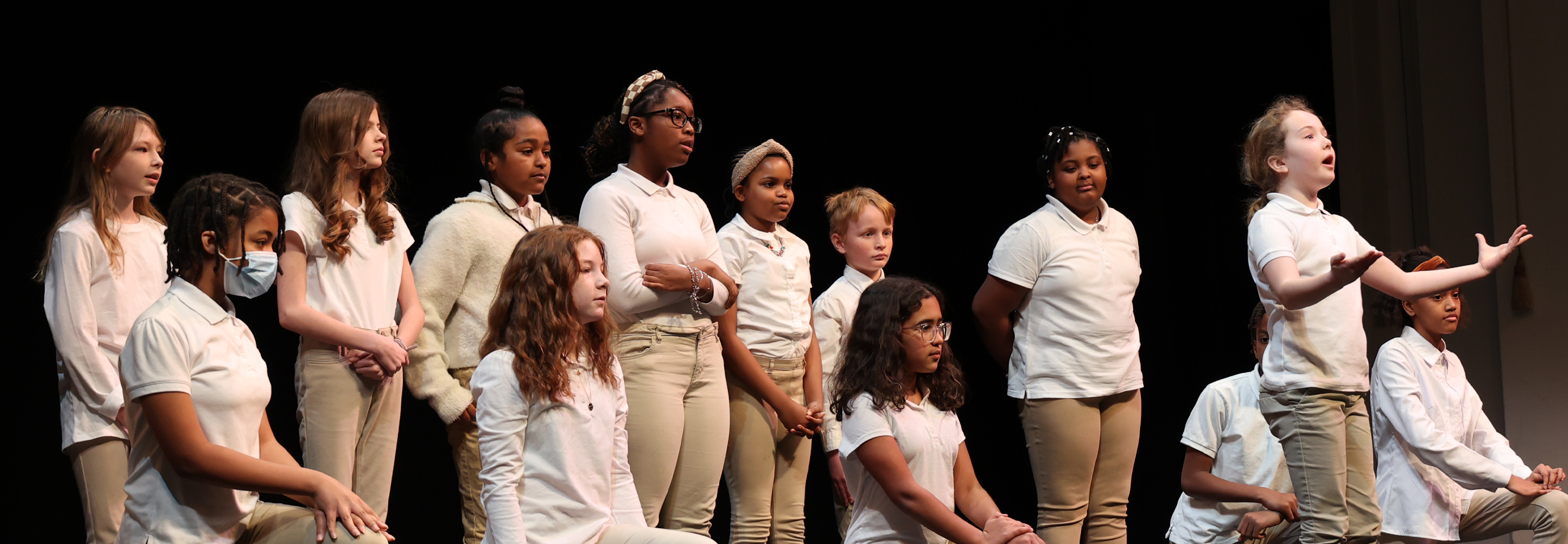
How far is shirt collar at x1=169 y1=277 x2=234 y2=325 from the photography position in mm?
1882

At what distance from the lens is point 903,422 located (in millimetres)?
2430

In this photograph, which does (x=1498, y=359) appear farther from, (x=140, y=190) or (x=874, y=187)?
(x=140, y=190)

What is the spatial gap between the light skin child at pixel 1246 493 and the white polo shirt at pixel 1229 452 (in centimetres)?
3

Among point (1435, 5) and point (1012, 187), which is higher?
point (1435, 5)

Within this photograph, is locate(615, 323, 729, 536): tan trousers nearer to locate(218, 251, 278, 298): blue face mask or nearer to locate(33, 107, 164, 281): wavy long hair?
locate(218, 251, 278, 298): blue face mask

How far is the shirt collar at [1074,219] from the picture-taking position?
10.7 feet

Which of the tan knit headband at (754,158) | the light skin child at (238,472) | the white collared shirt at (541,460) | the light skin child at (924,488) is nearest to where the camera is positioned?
the light skin child at (238,472)

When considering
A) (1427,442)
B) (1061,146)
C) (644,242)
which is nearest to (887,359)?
(644,242)

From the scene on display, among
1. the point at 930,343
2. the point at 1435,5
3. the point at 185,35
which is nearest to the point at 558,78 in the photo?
the point at 185,35

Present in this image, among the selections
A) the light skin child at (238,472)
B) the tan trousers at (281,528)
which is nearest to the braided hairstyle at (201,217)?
the light skin child at (238,472)

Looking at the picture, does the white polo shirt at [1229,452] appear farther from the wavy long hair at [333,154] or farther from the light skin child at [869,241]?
the wavy long hair at [333,154]

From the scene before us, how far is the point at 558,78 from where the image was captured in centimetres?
399

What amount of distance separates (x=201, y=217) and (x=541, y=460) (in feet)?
2.11

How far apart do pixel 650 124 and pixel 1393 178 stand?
3281mm
